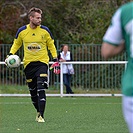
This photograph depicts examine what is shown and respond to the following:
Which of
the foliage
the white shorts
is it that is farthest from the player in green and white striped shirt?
the foliage

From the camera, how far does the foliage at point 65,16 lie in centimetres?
2850

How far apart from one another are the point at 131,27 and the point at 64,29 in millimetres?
26052

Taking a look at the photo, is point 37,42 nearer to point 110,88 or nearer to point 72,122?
point 72,122

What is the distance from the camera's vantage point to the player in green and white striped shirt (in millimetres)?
5258

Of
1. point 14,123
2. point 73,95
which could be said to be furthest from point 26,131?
point 73,95

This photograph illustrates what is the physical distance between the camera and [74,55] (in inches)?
938

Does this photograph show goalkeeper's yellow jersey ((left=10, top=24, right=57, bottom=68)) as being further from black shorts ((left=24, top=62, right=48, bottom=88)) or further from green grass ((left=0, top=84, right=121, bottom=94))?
green grass ((left=0, top=84, right=121, bottom=94))

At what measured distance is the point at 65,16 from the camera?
3133cm

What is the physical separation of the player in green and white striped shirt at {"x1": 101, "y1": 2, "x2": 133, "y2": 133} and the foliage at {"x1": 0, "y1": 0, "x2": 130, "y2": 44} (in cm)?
2277

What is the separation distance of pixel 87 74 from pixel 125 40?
17.8m

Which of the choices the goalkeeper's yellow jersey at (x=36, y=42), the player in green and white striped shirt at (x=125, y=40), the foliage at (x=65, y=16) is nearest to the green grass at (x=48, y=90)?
the foliage at (x=65, y=16)

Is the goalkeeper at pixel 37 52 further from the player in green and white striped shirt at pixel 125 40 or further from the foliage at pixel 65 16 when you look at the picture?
the foliage at pixel 65 16

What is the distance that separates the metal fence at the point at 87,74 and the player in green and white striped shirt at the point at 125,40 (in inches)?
Answer: 659

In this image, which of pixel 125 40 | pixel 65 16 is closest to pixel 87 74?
pixel 65 16
